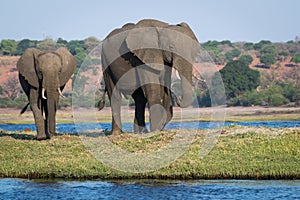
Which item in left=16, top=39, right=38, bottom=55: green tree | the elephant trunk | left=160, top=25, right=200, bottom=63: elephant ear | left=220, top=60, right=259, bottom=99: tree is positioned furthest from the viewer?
left=16, top=39, right=38, bottom=55: green tree

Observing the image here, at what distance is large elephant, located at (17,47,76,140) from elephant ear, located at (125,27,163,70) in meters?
3.08

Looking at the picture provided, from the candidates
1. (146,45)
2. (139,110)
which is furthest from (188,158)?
(139,110)

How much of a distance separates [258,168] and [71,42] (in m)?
133

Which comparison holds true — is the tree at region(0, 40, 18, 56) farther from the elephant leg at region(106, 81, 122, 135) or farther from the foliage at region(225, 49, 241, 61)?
the elephant leg at region(106, 81, 122, 135)

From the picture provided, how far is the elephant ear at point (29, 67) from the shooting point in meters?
26.4

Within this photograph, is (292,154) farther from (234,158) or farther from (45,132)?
(45,132)

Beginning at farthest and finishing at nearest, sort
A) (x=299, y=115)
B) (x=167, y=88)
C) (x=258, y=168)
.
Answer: (x=299, y=115), (x=167, y=88), (x=258, y=168)

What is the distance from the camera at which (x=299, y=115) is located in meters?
62.3

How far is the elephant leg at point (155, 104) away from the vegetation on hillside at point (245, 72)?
39.9 metres

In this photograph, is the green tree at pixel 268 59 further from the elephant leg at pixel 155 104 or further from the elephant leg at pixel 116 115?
the elephant leg at pixel 155 104

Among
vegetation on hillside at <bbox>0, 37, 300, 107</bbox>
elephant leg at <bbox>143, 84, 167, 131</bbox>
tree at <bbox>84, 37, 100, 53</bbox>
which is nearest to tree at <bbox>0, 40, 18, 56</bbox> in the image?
vegetation on hillside at <bbox>0, 37, 300, 107</bbox>

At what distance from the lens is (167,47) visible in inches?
941

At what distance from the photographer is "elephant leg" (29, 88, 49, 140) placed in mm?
25797

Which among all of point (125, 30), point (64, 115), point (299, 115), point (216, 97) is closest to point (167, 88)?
point (125, 30)
